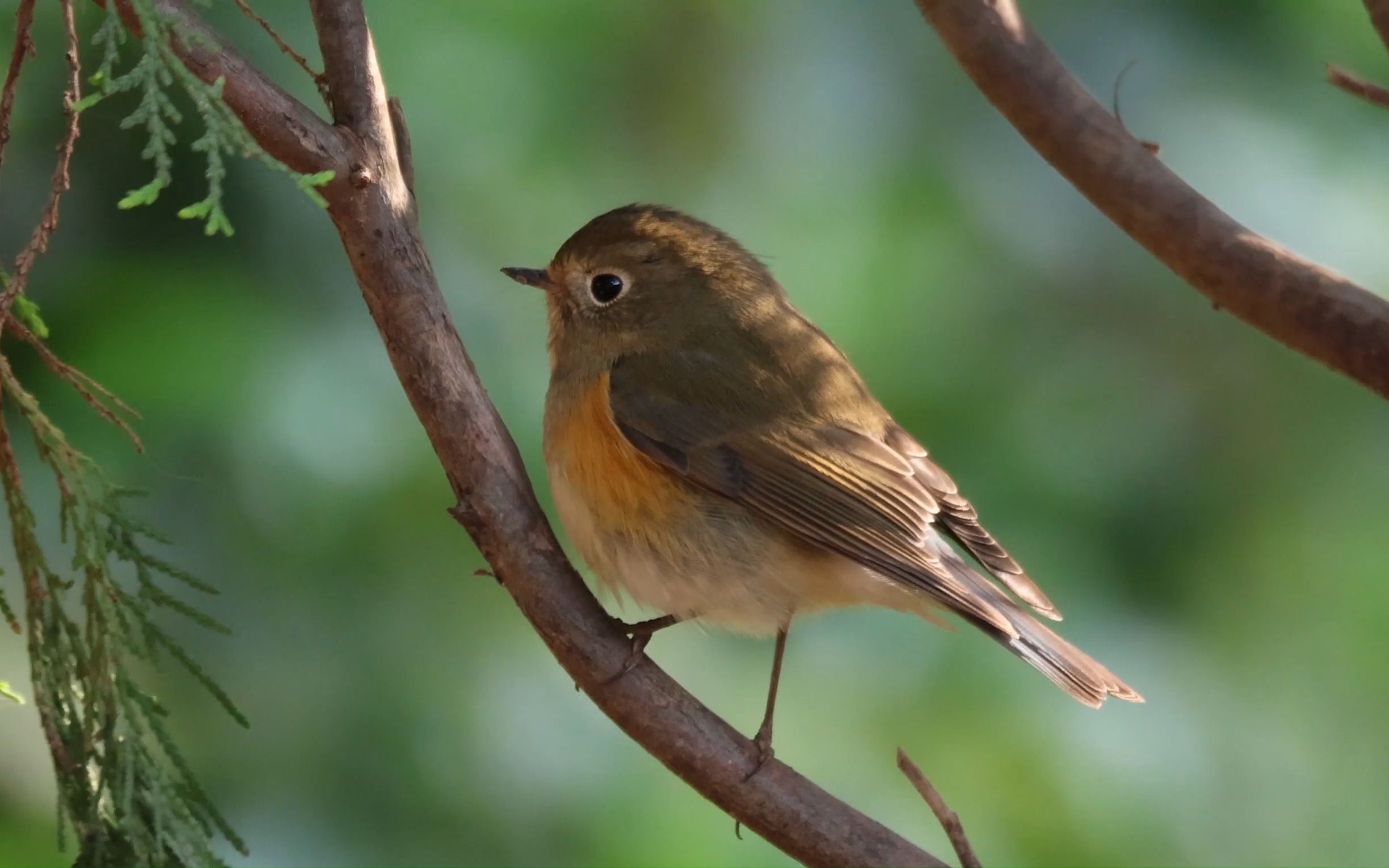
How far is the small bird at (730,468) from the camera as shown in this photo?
214cm

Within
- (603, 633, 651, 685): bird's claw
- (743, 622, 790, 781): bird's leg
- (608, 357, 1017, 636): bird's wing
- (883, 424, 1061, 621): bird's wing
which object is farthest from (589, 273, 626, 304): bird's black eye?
(603, 633, 651, 685): bird's claw

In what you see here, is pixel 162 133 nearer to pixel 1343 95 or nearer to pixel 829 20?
pixel 829 20

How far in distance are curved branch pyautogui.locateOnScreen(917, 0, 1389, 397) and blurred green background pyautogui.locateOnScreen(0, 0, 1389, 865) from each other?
1.62m

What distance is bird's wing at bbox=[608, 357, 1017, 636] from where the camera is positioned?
2.12 m

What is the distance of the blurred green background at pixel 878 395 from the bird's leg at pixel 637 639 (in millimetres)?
1311

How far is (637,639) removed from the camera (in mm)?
1893

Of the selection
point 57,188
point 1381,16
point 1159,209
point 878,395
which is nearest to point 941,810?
point 1159,209

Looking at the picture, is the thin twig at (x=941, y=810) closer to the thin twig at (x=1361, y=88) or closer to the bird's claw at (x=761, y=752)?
the bird's claw at (x=761, y=752)

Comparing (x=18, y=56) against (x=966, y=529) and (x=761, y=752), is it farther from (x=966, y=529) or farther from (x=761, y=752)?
(x=966, y=529)

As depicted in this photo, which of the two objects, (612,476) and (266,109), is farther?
(612,476)

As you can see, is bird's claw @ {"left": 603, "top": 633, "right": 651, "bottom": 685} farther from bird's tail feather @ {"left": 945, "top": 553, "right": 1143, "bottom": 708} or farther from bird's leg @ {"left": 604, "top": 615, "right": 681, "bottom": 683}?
bird's tail feather @ {"left": 945, "top": 553, "right": 1143, "bottom": 708}

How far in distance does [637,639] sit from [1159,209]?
0.96m

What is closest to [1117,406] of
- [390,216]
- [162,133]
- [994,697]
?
[994,697]

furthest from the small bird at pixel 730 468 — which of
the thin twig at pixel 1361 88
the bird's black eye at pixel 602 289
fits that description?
the thin twig at pixel 1361 88
